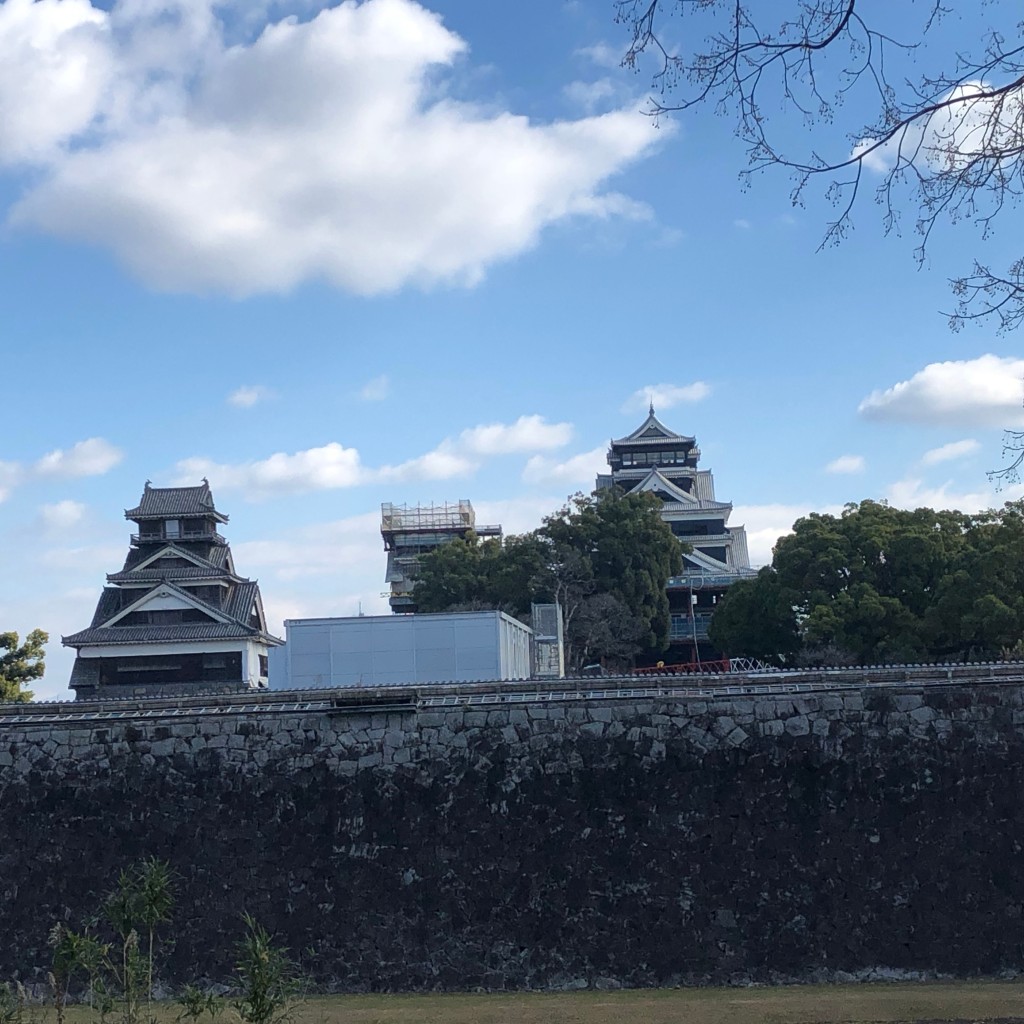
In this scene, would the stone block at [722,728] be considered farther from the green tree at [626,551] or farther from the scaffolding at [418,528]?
the scaffolding at [418,528]

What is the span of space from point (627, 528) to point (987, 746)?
29.2m

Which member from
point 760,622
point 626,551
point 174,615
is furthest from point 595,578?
point 174,615

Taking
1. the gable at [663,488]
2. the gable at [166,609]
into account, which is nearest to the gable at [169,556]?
the gable at [166,609]

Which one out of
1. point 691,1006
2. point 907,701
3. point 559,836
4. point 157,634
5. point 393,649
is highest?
point 157,634

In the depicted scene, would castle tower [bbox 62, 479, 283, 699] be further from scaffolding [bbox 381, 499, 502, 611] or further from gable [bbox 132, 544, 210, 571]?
scaffolding [bbox 381, 499, 502, 611]

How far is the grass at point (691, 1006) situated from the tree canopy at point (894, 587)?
18264 millimetres

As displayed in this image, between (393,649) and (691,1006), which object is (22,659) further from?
(691,1006)

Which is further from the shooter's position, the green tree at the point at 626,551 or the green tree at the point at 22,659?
the green tree at the point at 626,551

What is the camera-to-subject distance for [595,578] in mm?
39469

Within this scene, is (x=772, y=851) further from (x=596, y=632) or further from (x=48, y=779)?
(x=596, y=632)

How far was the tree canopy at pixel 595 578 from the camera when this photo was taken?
3831cm

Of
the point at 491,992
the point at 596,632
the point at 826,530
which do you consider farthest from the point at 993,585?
the point at 491,992

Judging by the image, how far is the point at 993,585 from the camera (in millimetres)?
27250

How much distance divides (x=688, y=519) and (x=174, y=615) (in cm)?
2317
